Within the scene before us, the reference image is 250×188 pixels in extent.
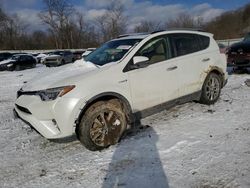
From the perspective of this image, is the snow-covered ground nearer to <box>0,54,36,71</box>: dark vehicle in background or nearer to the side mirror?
the side mirror

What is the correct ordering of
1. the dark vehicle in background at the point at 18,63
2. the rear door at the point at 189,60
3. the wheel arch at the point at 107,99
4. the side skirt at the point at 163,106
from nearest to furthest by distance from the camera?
the wheel arch at the point at 107,99, the side skirt at the point at 163,106, the rear door at the point at 189,60, the dark vehicle in background at the point at 18,63

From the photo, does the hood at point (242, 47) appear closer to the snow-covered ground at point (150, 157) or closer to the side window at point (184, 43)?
the side window at point (184, 43)

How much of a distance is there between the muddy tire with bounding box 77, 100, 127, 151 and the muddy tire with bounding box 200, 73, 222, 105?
2.39m

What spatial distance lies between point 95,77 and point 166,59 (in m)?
1.59

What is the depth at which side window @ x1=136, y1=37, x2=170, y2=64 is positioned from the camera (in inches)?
211

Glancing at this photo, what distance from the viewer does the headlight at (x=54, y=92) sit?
173 inches

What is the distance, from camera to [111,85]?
15.6ft

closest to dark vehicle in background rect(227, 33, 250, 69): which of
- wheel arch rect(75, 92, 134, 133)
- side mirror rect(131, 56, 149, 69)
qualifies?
side mirror rect(131, 56, 149, 69)

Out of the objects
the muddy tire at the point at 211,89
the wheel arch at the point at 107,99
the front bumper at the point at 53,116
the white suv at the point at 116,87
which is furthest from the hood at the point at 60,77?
the muddy tire at the point at 211,89

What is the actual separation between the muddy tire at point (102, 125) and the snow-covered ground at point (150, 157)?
0.51 feet

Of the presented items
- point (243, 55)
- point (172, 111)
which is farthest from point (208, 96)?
point (243, 55)

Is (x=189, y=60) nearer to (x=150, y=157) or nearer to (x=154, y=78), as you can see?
(x=154, y=78)

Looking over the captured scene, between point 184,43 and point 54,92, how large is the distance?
3.00m

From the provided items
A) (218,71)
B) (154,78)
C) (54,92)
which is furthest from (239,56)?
(54,92)
